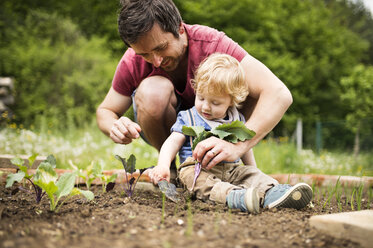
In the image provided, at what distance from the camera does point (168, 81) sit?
2.38m

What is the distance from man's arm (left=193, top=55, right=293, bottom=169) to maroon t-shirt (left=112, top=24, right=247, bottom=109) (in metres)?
0.17

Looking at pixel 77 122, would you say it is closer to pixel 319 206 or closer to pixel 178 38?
pixel 178 38

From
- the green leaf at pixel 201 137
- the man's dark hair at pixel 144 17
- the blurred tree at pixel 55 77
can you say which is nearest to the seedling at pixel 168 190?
the green leaf at pixel 201 137

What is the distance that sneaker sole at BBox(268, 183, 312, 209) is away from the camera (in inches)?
66.6

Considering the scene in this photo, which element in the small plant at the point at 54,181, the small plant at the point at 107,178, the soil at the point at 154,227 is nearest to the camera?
the soil at the point at 154,227

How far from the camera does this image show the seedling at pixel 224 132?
6.10 ft

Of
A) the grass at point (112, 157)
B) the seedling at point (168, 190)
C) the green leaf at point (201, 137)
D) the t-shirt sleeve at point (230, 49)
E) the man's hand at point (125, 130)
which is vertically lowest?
the grass at point (112, 157)

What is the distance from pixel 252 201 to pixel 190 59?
112 cm

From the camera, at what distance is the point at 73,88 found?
8.52 meters

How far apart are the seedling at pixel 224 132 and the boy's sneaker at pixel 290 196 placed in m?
0.33

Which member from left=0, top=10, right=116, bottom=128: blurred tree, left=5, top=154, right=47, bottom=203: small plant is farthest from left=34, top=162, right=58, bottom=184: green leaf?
left=0, top=10, right=116, bottom=128: blurred tree

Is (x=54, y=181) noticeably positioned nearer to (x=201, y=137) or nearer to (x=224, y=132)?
(x=201, y=137)

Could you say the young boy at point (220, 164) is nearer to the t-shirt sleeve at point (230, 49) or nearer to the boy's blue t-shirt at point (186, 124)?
the boy's blue t-shirt at point (186, 124)

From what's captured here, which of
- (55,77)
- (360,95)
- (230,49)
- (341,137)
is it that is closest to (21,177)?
(230,49)
